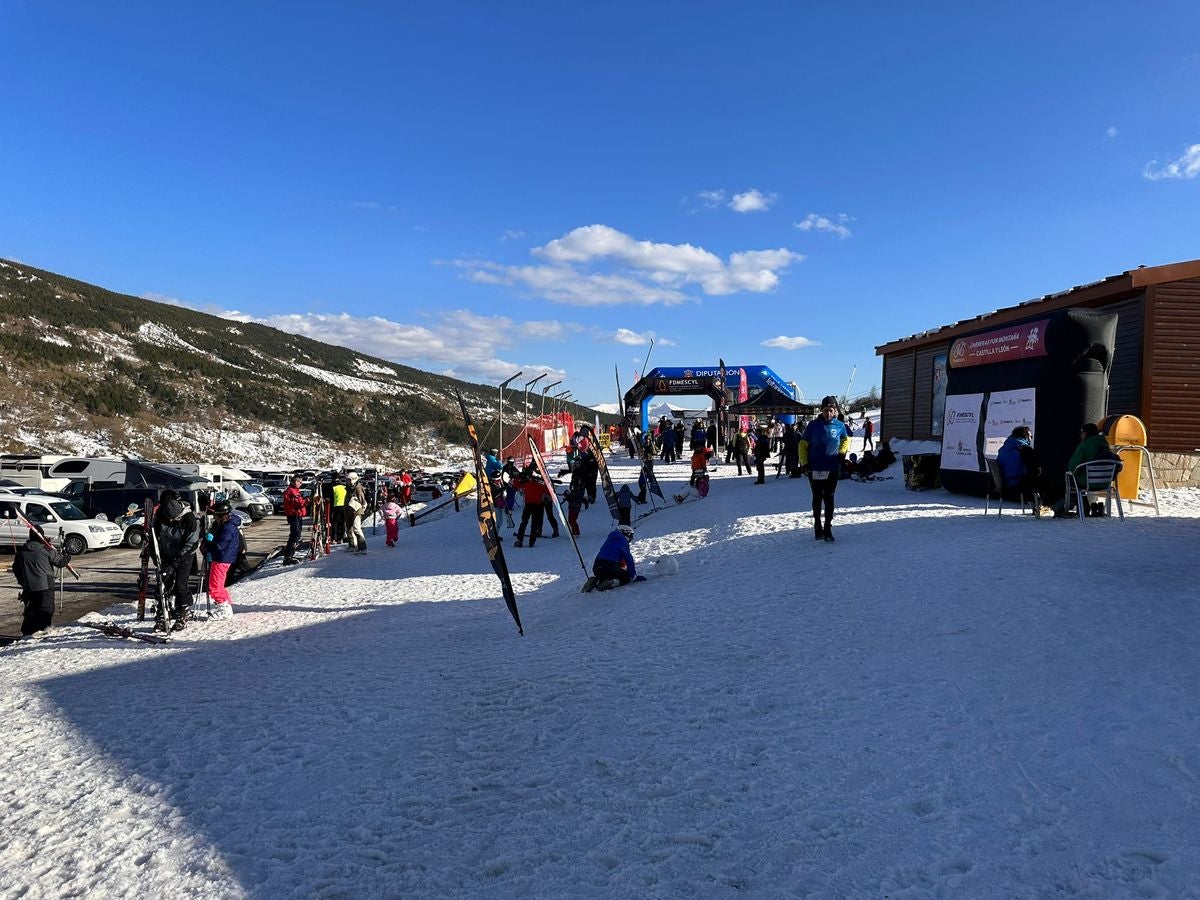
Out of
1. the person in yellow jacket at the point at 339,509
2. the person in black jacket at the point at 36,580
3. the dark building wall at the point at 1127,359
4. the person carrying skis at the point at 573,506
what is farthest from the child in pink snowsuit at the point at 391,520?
the dark building wall at the point at 1127,359

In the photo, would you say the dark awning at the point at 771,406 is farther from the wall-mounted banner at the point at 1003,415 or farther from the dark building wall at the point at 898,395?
the wall-mounted banner at the point at 1003,415

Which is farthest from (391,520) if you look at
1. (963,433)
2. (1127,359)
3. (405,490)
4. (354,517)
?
(1127,359)

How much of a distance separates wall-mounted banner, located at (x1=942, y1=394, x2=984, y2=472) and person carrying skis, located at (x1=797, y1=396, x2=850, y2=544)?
13.7ft

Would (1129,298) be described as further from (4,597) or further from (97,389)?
(97,389)

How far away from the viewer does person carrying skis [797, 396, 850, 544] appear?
9109 millimetres

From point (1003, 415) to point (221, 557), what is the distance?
12.1 m

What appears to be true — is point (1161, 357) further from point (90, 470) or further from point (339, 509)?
point (90, 470)

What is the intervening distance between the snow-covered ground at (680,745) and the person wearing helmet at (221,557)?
1346 millimetres

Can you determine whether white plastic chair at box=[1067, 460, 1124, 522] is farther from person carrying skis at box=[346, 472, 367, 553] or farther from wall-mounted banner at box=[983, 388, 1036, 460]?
person carrying skis at box=[346, 472, 367, 553]

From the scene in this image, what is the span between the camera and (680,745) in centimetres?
428

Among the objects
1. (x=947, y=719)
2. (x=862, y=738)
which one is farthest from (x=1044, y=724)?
(x=862, y=738)

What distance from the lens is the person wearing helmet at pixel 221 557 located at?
944 centimetres

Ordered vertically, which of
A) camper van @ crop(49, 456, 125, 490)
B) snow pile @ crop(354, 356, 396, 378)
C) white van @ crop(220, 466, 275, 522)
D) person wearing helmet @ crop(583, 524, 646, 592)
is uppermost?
snow pile @ crop(354, 356, 396, 378)

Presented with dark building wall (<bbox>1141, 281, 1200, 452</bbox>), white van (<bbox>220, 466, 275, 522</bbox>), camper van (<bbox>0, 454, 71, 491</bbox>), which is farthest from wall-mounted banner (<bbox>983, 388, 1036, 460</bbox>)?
camper van (<bbox>0, 454, 71, 491</bbox>)
